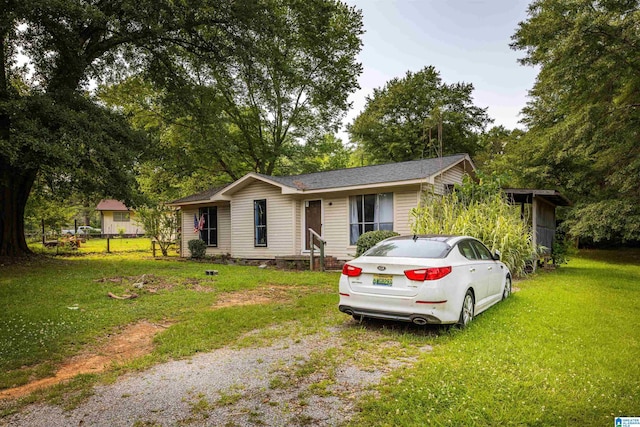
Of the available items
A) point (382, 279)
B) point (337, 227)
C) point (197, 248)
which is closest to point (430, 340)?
point (382, 279)

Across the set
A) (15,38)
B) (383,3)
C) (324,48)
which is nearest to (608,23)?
(383,3)

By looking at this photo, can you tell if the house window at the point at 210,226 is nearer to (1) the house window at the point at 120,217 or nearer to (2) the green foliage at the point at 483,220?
(2) the green foliage at the point at 483,220

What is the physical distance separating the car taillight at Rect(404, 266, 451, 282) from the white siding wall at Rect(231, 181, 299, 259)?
10.1m

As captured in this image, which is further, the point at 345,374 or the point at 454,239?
the point at 454,239

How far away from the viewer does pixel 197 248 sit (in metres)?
17.6

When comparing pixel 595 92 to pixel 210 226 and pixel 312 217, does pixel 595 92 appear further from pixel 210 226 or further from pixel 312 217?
pixel 210 226

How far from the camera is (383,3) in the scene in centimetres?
1352

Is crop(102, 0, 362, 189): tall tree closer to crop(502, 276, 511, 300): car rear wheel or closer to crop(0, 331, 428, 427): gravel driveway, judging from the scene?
crop(502, 276, 511, 300): car rear wheel

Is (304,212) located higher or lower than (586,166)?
lower

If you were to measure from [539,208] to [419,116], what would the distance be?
1960 centimetres

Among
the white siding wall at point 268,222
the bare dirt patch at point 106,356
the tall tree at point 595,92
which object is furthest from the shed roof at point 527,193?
the bare dirt patch at point 106,356

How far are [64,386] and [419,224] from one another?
921cm

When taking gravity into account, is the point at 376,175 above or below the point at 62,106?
below

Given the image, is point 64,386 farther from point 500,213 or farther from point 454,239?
point 500,213
